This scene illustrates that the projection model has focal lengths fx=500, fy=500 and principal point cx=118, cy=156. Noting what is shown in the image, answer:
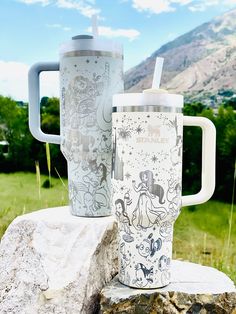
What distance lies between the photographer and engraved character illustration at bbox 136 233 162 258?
1.45 meters

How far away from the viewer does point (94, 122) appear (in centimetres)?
152

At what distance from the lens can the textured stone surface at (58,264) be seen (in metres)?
1.50

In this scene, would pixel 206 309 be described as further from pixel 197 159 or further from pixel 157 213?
pixel 197 159

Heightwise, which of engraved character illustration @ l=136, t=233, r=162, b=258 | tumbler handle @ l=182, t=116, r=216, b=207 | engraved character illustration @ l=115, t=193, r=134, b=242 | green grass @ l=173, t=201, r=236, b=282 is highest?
tumbler handle @ l=182, t=116, r=216, b=207

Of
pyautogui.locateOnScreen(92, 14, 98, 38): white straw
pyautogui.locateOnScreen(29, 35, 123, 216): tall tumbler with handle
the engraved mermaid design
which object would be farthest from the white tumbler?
pyautogui.locateOnScreen(92, 14, 98, 38): white straw

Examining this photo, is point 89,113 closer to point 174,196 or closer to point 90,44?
point 90,44

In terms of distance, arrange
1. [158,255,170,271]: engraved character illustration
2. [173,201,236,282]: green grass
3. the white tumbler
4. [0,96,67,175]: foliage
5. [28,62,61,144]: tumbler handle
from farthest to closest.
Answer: [0,96,67,175]: foliage < [173,201,236,282]: green grass < [28,62,61,144]: tumbler handle < [158,255,170,271]: engraved character illustration < the white tumbler

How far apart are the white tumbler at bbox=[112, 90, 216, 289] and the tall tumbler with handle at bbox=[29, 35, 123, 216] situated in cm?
10

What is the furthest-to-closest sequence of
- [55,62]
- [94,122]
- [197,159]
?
1. [197,159]
2. [55,62]
3. [94,122]

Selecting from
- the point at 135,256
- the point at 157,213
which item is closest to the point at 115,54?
the point at 157,213

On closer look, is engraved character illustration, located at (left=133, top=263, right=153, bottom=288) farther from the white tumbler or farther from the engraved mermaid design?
the engraved mermaid design

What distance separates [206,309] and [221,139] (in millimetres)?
2345

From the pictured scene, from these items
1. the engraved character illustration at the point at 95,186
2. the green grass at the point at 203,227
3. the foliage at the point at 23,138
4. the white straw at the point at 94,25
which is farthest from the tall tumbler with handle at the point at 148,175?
the foliage at the point at 23,138

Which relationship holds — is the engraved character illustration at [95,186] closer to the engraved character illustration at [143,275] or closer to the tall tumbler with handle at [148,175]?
the tall tumbler with handle at [148,175]
